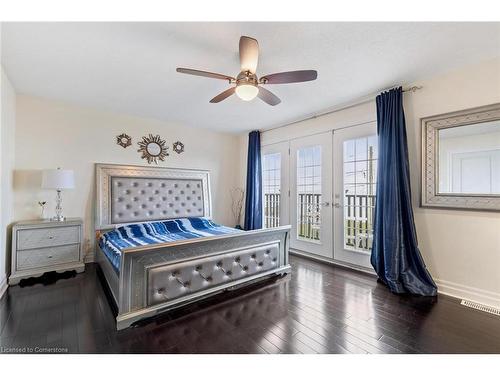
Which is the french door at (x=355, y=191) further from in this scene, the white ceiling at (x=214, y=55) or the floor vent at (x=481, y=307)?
the floor vent at (x=481, y=307)

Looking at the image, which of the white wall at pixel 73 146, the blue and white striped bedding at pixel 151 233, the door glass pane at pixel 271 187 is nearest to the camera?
the blue and white striped bedding at pixel 151 233

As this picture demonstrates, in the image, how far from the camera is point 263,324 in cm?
196

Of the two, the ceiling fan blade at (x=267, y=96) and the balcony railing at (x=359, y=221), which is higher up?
the ceiling fan blade at (x=267, y=96)

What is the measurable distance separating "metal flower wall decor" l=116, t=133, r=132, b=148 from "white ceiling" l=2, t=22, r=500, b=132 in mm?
733

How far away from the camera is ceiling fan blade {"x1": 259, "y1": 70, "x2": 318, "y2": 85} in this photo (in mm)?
1865

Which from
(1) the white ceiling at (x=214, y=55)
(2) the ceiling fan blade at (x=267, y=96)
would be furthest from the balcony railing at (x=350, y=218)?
(2) the ceiling fan blade at (x=267, y=96)

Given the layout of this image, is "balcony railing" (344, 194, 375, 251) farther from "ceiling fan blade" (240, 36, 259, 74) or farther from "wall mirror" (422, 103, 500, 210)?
"ceiling fan blade" (240, 36, 259, 74)

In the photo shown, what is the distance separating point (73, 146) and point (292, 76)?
3.47 m

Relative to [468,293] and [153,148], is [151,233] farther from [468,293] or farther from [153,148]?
[468,293]

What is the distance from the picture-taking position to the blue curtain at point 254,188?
4.68m

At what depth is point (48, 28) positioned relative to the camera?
1.79 meters

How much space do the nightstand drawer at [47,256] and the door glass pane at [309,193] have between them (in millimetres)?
3464

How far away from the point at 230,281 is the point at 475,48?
329cm
